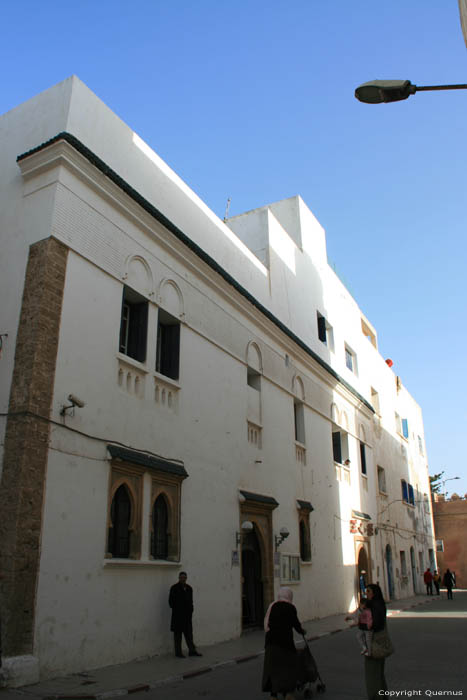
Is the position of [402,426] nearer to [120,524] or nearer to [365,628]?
[120,524]

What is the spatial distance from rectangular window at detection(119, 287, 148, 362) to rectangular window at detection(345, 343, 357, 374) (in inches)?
596

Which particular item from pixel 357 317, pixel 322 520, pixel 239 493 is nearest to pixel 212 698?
pixel 239 493

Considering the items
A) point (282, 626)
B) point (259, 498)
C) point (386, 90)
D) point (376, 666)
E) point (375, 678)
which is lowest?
point (375, 678)

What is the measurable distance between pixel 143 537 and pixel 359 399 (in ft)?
52.5

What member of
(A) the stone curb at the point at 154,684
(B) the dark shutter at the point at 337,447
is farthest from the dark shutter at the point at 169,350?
(B) the dark shutter at the point at 337,447

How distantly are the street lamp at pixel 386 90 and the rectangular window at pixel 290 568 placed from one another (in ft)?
39.3

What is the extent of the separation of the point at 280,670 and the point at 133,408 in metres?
5.39

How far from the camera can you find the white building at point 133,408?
8414mm

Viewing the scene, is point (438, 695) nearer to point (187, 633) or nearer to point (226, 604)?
point (187, 633)

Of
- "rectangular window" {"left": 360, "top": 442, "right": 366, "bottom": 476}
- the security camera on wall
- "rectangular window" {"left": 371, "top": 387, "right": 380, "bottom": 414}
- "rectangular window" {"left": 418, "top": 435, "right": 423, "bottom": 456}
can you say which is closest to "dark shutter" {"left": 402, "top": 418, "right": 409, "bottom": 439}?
"rectangular window" {"left": 418, "top": 435, "right": 423, "bottom": 456}

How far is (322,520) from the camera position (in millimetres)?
18719

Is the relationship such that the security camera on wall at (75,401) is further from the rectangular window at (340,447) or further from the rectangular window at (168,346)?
the rectangular window at (340,447)

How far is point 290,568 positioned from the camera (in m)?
15.9

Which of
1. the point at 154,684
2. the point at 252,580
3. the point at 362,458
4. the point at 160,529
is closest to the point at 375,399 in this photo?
the point at 362,458
